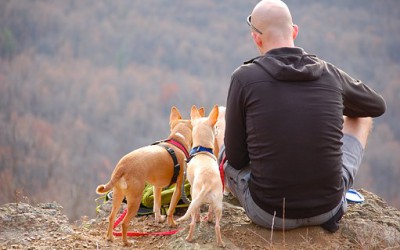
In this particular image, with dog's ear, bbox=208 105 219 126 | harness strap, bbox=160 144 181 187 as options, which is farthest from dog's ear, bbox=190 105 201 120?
harness strap, bbox=160 144 181 187

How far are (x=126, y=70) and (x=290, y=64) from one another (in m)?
51.9

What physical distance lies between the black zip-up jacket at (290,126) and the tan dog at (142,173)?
2.36 feet

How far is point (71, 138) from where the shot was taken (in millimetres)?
41688

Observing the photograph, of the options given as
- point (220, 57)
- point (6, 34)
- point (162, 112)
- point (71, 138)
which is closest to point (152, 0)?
point (220, 57)

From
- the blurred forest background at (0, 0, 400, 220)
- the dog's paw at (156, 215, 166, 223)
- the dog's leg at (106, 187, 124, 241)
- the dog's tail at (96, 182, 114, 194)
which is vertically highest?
the dog's tail at (96, 182, 114, 194)

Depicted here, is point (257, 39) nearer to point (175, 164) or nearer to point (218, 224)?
point (175, 164)

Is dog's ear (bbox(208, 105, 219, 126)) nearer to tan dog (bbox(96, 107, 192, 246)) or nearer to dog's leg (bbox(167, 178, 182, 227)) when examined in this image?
tan dog (bbox(96, 107, 192, 246))

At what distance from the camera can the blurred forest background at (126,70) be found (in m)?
37.4

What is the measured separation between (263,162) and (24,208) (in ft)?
8.60

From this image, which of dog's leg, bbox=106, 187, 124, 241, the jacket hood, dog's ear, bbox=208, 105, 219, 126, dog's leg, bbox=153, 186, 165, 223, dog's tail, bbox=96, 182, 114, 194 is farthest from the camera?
dog's leg, bbox=153, 186, 165, 223

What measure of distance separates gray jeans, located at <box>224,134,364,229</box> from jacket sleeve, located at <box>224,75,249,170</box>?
12 centimetres

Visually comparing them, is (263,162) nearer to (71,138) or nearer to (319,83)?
(319,83)

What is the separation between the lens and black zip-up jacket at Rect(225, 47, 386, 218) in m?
3.53

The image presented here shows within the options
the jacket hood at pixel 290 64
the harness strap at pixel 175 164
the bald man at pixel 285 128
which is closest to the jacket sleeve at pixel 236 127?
the bald man at pixel 285 128
